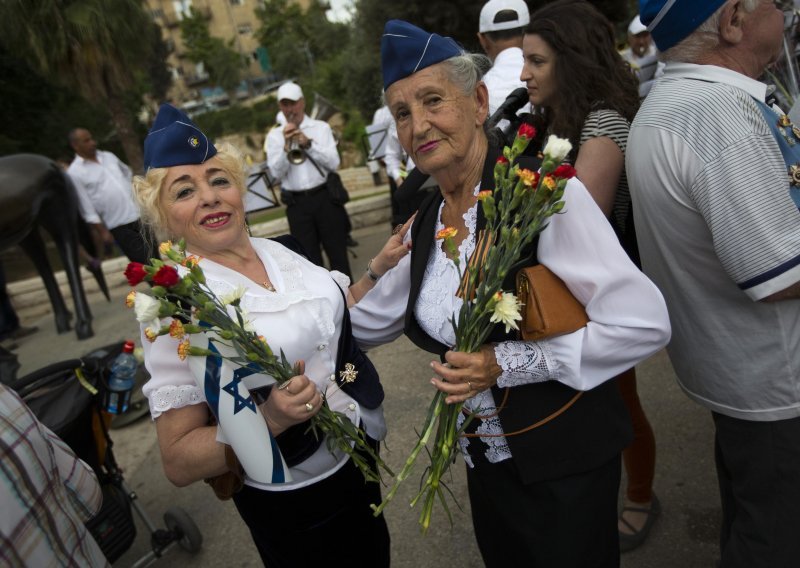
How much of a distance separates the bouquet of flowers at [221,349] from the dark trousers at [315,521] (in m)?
0.32

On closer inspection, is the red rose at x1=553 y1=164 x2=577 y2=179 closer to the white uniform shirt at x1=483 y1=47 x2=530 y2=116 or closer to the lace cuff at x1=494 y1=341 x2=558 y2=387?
the lace cuff at x1=494 y1=341 x2=558 y2=387

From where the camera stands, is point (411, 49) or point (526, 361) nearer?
point (526, 361)

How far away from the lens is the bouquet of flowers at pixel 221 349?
1.26 metres

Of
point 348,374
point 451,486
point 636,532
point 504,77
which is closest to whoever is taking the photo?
point 348,374

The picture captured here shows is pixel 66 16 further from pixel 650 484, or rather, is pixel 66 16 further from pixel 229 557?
pixel 650 484

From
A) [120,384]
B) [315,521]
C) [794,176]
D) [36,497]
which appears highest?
[794,176]

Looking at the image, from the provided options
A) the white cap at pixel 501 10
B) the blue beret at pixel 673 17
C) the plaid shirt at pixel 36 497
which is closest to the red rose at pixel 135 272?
the plaid shirt at pixel 36 497

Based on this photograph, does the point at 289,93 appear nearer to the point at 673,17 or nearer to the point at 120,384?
the point at 120,384

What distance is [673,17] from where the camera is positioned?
1434mm

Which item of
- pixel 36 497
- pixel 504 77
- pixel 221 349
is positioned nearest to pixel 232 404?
pixel 221 349

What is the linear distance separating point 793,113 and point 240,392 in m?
1.79

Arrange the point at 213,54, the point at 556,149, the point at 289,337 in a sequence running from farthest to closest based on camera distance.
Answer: the point at 213,54
the point at 289,337
the point at 556,149

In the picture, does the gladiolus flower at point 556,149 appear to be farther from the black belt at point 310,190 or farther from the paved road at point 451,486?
the black belt at point 310,190

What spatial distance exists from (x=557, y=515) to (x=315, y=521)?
79cm
